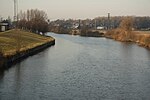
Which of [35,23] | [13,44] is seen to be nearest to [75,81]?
[13,44]

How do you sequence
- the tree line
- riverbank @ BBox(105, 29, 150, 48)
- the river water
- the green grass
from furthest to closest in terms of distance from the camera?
the tree line
riverbank @ BBox(105, 29, 150, 48)
the green grass
the river water

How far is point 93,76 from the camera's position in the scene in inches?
991

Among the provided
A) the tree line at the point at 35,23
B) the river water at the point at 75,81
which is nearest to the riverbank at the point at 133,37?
the tree line at the point at 35,23

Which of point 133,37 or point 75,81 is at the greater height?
point 133,37

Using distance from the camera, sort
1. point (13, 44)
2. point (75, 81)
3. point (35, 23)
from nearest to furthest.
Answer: point (75, 81) < point (13, 44) < point (35, 23)

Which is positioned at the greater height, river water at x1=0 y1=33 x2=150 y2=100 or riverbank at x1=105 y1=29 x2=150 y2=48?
riverbank at x1=105 y1=29 x2=150 y2=48

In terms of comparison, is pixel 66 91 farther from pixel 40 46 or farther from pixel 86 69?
pixel 40 46

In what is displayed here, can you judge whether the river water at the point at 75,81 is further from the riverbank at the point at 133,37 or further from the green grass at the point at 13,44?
the riverbank at the point at 133,37

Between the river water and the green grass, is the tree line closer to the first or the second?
the green grass

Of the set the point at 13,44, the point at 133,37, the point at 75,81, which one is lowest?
the point at 75,81

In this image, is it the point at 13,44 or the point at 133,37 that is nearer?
the point at 13,44

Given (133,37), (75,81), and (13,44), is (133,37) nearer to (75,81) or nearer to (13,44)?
(13,44)

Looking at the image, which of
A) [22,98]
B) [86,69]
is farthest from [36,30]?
[22,98]

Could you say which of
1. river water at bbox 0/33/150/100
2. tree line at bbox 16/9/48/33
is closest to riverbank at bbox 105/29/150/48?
tree line at bbox 16/9/48/33
